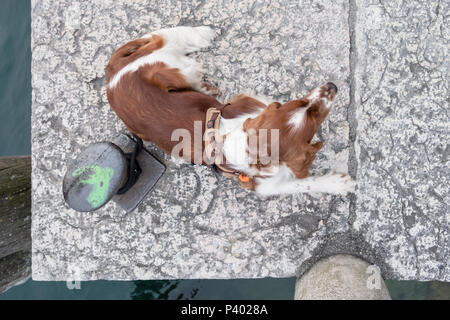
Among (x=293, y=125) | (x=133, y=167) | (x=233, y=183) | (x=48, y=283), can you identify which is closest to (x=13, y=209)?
(x=133, y=167)

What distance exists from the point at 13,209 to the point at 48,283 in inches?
62.2

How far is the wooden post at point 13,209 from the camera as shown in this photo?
2.74 metres

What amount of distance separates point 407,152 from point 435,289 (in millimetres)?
2165

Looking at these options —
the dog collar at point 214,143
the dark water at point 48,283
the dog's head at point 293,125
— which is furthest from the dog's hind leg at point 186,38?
the dark water at point 48,283

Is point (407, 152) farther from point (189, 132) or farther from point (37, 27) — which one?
point (37, 27)

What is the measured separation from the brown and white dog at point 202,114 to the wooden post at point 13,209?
4.29 feet

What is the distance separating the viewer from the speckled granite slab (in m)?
2.54

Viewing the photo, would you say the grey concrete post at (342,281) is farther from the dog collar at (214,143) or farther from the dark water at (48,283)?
the dark water at (48,283)

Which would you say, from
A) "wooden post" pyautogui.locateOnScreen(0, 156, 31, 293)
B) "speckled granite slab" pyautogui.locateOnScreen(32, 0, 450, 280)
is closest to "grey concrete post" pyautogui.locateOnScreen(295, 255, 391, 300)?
"speckled granite slab" pyautogui.locateOnScreen(32, 0, 450, 280)

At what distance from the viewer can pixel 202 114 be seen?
2059mm

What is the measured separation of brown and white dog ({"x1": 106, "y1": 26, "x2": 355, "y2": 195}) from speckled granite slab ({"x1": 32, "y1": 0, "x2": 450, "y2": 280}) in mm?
429

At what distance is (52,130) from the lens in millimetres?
2674

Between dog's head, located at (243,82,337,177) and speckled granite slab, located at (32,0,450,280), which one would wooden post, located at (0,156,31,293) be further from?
dog's head, located at (243,82,337,177)
